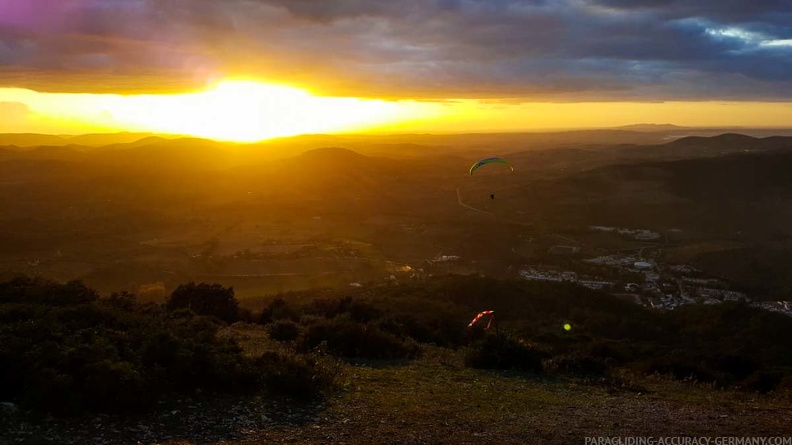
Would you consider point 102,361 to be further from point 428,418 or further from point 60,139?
point 60,139

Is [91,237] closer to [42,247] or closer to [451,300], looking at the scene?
[42,247]

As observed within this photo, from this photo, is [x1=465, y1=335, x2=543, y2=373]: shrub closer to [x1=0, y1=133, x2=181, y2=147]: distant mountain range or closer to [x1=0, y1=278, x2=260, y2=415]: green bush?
[x1=0, y1=278, x2=260, y2=415]: green bush

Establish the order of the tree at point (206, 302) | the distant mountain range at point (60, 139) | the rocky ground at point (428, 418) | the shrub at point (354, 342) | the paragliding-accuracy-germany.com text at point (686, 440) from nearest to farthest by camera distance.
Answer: the rocky ground at point (428, 418), the paragliding-accuracy-germany.com text at point (686, 440), the shrub at point (354, 342), the tree at point (206, 302), the distant mountain range at point (60, 139)

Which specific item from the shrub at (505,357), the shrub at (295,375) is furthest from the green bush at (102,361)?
the shrub at (505,357)

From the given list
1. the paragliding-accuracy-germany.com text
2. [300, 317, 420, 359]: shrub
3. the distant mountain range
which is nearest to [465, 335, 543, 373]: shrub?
[300, 317, 420, 359]: shrub

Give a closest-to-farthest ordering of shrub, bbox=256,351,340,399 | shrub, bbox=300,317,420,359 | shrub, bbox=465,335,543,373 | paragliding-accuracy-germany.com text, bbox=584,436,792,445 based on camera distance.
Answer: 1. paragliding-accuracy-germany.com text, bbox=584,436,792,445
2. shrub, bbox=256,351,340,399
3. shrub, bbox=465,335,543,373
4. shrub, bbox=300,317,420,359

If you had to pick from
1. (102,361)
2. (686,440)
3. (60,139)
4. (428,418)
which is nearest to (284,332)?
(102,361)

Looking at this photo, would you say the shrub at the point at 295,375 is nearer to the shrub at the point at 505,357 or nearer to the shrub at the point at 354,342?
the shrub at the point at 354,342
